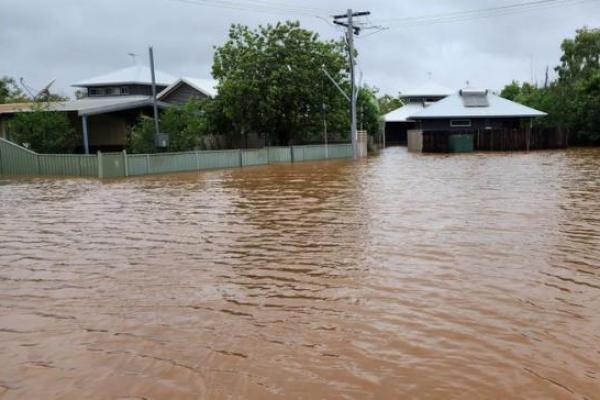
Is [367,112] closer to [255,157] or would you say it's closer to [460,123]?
[460,123]

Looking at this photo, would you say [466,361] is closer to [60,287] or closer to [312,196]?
[60,287]

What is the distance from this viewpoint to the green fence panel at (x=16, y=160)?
28.8 m

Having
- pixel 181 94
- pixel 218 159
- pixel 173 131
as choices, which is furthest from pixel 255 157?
pixel 181 94

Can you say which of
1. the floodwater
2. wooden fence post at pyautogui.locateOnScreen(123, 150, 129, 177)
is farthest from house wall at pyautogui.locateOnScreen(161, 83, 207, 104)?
the floodwater

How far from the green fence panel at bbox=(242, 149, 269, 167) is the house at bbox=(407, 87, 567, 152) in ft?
49.2

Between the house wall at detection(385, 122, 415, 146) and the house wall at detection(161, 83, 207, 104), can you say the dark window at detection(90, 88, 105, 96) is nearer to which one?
the house wall at detection(161, 83, 207, 104)

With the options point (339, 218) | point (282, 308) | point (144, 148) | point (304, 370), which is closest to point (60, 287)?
point (282, 308)

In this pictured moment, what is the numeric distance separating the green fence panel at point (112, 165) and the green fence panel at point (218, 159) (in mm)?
4652

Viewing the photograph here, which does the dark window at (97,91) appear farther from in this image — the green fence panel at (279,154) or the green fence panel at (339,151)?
the green fence panel at (339,151)

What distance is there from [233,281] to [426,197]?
29.3ft

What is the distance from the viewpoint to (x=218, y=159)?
101ft

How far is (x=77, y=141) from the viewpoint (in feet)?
116

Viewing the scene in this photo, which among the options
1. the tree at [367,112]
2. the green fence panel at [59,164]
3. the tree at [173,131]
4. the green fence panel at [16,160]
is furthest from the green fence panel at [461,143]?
the green fence panel at [16,160]

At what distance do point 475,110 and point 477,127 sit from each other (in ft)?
4.40
